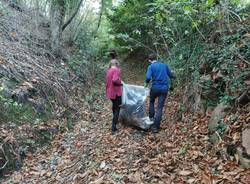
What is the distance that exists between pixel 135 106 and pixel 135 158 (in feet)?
6.18

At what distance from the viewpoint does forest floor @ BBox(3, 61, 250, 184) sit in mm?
4773

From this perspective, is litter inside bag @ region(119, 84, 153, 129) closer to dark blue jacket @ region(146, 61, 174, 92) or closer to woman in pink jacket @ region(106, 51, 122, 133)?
woman in pink jacket @ region(106, 51, 122, 133)

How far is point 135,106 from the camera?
24.1 ft

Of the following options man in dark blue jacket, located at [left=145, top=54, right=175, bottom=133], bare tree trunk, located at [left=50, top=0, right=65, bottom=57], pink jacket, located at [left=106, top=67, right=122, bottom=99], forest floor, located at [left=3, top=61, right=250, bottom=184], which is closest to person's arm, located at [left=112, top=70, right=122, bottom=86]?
pink jacket, located at [left=106, top=67, right=122, bottom=99]

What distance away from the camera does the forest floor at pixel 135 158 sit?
15.7 ft

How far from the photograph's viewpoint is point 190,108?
7238mm

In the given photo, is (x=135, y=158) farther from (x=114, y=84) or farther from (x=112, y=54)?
(x=112, y=54)

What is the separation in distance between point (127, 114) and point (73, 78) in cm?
422

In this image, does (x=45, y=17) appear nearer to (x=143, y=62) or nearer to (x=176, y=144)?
(x=143, y=62)

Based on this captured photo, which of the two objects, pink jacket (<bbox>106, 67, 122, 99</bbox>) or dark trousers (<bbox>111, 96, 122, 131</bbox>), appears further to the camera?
dark trousers (<bbox>111, 96, 122, 131</bbox>)

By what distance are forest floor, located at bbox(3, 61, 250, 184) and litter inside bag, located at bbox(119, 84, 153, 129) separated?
218 millimetres

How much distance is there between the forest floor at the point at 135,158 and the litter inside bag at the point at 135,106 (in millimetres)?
218

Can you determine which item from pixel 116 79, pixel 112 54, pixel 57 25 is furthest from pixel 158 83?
pixel 57 25

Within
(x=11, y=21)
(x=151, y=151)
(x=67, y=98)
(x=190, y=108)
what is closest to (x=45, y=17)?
(x=11, y=21)
